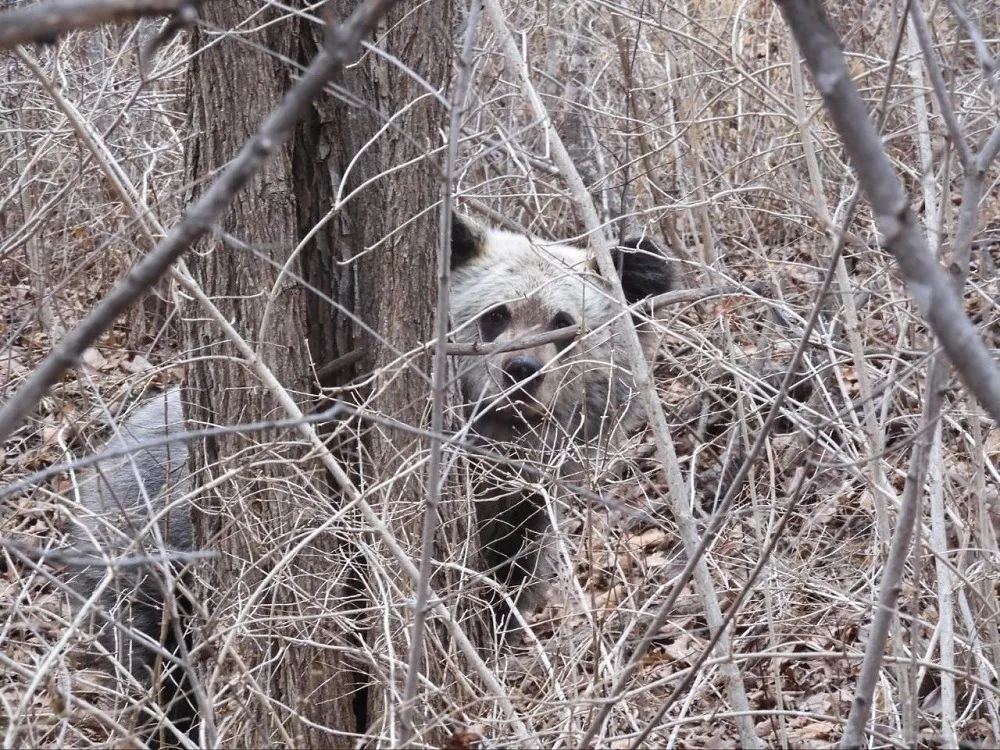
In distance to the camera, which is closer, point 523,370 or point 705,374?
point 523,370

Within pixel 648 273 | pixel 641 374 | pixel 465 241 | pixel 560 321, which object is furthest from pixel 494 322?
pixel 641 374

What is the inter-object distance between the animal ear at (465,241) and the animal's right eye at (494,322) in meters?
0.32

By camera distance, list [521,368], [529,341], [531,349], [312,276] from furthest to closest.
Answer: [531,349] < [521,368] < [312,276] < [529,341]

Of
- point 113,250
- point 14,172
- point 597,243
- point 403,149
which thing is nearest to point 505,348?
point 597,243

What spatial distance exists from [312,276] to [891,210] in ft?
9.76

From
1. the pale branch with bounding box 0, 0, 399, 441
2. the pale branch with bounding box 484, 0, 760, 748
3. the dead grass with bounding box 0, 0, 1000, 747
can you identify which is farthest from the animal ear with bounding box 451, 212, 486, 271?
the pale branch with bounding box 0, 0, 399, 441

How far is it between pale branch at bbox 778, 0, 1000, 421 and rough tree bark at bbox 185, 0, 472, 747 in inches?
92.9

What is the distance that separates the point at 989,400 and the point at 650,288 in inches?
170

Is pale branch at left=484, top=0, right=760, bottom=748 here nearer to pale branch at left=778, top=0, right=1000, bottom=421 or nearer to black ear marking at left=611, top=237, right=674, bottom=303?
pale branch at left=778, top=0, right=1000, bottom=421

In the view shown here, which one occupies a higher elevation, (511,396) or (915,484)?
(915,484)

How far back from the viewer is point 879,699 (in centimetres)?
417

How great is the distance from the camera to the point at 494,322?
5.96m

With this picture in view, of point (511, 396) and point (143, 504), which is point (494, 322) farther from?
point (143, 504)

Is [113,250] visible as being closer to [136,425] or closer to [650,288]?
[136,425]
